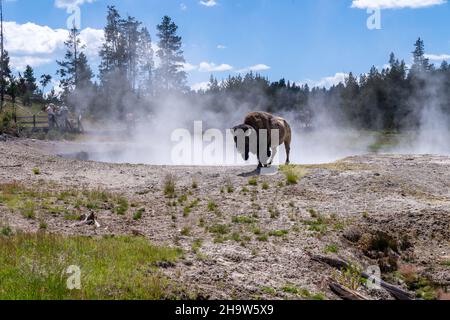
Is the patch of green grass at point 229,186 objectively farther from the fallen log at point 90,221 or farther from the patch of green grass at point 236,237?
the fallen log at point 90,221

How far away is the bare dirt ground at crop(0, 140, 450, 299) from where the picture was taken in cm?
827

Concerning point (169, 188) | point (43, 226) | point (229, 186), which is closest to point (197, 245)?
point (43, 226)

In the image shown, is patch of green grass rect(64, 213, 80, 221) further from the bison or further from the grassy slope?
the bison

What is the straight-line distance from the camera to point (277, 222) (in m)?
11.7

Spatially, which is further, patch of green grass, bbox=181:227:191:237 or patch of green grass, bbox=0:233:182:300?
patch of green grass, bbox=181:227:191:237

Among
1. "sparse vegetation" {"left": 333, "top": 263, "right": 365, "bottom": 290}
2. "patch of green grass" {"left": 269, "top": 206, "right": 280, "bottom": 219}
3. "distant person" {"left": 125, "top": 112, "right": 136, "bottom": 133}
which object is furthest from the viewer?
"distant person" {"left": 125, "top": 112, "right": 136, "bottom": 133}

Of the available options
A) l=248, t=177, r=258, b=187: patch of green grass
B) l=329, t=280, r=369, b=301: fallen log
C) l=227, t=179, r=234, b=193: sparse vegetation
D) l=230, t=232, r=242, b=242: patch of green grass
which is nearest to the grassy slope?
l=230, t=232, r=242, b=242: patch of green grass

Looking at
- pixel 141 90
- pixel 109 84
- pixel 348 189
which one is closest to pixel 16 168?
pixel 348 189

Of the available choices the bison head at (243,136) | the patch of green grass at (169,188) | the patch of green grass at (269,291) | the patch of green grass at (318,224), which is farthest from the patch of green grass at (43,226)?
the bison head at (243,136)

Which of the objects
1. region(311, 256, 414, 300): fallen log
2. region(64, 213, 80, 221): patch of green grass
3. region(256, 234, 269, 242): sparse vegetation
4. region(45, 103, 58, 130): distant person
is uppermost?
region(45, 103, 58, 130): distant person

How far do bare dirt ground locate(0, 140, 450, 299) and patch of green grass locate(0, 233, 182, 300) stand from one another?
52cm

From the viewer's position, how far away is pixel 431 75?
237ft

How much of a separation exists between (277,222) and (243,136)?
7282mm

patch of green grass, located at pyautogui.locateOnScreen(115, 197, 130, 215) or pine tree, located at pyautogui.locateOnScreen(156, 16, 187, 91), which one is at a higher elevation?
pine tree, located at pyautogui.locateOnScreen(156, 16, 187, 91)
